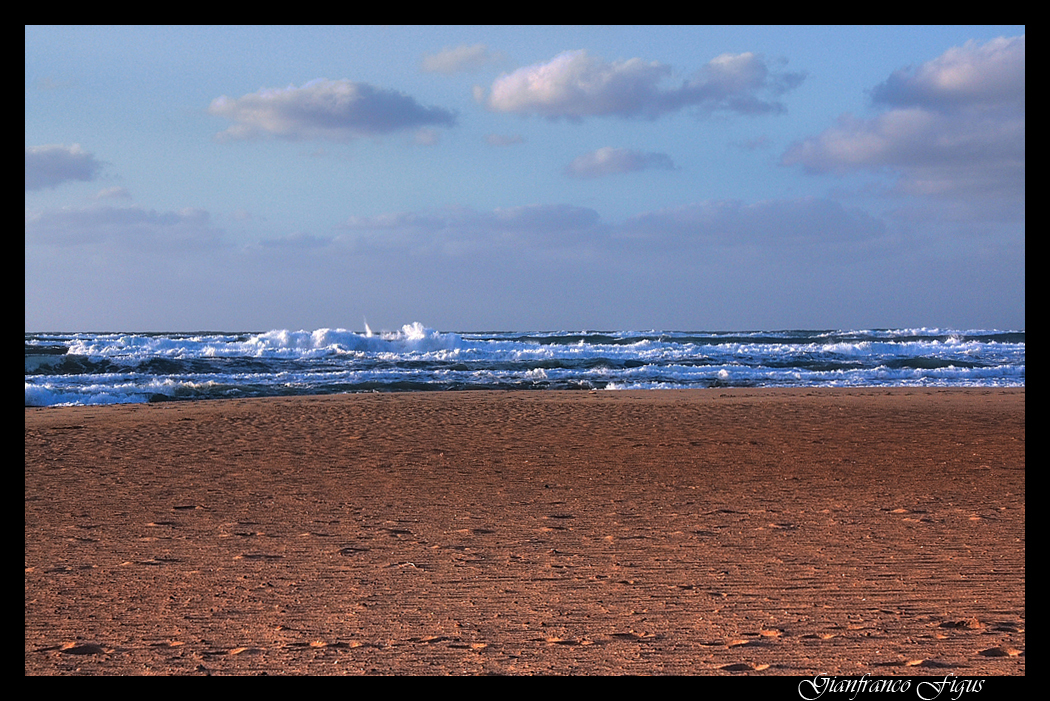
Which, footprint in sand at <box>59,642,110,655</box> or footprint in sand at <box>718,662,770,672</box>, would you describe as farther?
footprint in sand at <box>59,642,110,655</box>

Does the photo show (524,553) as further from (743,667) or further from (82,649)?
(82,649)

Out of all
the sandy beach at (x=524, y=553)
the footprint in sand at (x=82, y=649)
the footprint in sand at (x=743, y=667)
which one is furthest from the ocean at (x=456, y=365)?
the footprint in sand at (x=743, y=667)

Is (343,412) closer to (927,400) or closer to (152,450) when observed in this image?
(152,450)

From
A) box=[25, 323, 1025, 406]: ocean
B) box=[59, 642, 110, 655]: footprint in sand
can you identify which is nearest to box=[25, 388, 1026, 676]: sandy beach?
box=[59, 642, 110, 655]: footprint in sand

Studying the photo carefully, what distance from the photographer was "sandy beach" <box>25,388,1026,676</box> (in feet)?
12.3

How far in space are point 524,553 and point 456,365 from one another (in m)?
24.0

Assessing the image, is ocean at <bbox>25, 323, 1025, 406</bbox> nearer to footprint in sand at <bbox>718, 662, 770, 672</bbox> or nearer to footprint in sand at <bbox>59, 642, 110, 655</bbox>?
footprint in sand at <bbox>59, 642, 110, 655</bbox>

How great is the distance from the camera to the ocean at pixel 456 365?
839 inches

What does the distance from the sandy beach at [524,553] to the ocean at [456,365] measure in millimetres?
9927

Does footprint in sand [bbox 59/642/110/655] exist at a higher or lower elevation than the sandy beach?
higher

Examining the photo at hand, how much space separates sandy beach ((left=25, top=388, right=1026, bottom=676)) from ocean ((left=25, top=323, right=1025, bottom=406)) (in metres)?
9.93

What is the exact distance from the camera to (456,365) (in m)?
29.4

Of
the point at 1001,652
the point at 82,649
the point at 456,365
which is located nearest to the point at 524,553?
the point at 82,649
